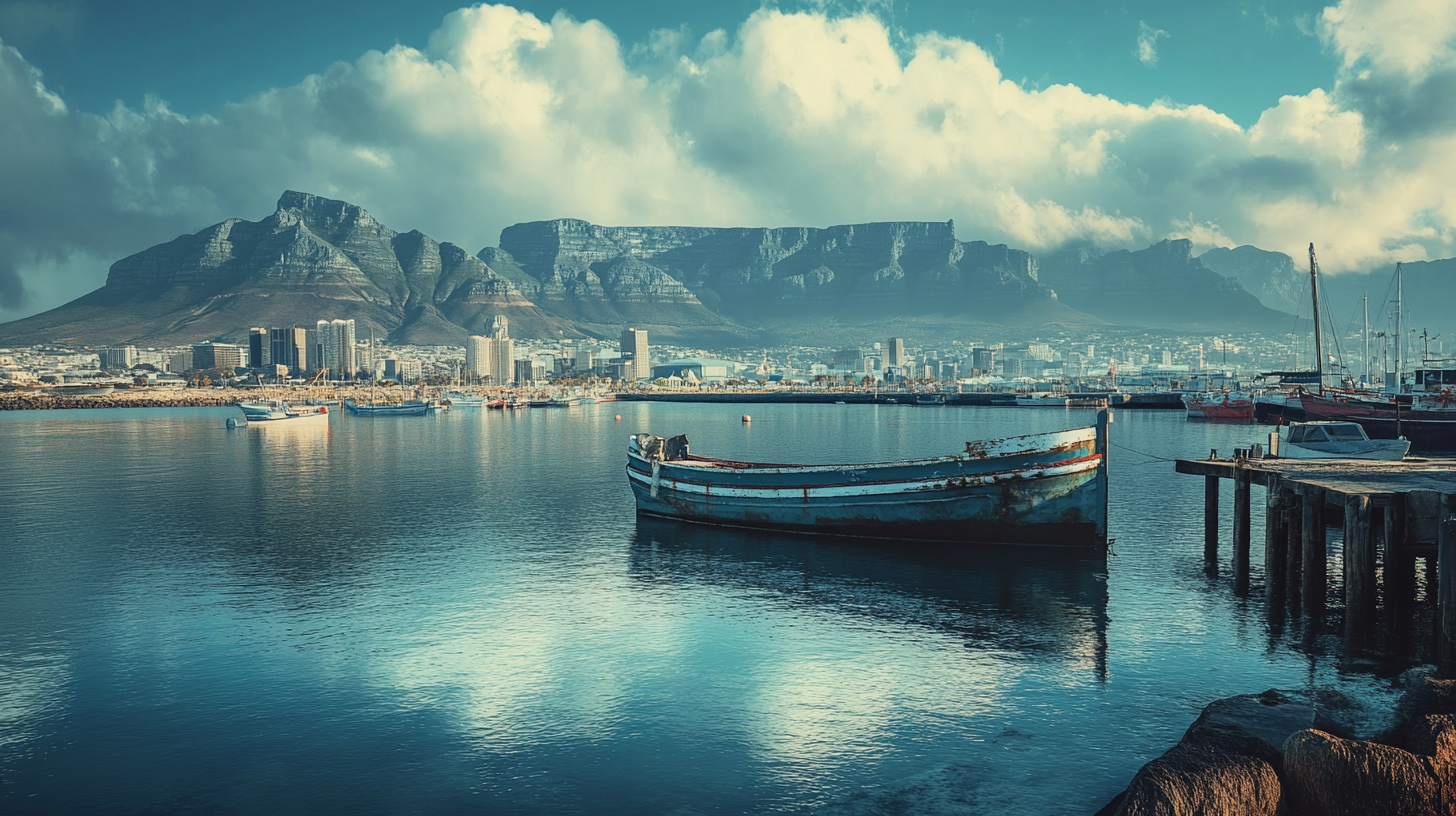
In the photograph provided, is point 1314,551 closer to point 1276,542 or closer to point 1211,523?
point 1276,542

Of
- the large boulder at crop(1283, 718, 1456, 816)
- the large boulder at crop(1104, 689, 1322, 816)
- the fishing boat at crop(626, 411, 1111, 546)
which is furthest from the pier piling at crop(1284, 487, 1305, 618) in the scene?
the large boulder at crop(1283, 718, 1456, 816)

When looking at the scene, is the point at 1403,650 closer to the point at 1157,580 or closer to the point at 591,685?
the point at 1157,580

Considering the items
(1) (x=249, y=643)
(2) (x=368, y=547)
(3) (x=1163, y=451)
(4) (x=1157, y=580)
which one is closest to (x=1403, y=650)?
(4) (x=1157, y=580)

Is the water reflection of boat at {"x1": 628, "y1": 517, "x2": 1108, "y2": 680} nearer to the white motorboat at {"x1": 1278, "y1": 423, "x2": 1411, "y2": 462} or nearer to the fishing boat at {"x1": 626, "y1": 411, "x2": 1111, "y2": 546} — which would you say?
the fishing boat at {"x1": 626, "y1": 411, "x2": 1111, "y2": 546}

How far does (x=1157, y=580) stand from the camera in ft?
119

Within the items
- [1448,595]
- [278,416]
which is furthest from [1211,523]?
[278,416]

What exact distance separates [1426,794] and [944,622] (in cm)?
1617

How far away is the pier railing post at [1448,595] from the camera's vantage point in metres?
23.4

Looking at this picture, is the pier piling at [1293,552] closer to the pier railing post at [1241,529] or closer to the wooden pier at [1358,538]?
the wooden pier at [1358,538]

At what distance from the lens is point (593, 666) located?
26.6m

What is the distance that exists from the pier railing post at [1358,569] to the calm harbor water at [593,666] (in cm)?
210

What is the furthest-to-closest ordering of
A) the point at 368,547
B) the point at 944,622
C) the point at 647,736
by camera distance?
the point at 368,547 → the point at 944,622 → the point at 647,736

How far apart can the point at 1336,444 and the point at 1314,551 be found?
66.5ft

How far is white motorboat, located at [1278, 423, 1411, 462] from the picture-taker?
4503cm
